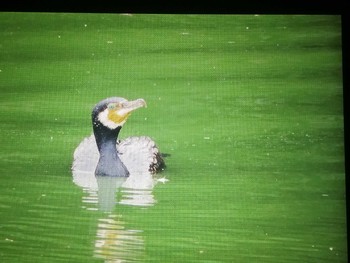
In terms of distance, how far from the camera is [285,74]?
120 inches

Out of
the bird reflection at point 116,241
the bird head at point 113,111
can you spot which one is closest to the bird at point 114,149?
the bird head at point 113,111

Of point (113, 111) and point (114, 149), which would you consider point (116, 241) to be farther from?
point (113, 111)

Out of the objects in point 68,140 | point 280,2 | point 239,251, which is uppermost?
point 280,2

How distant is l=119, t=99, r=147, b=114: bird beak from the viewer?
297 centimetres

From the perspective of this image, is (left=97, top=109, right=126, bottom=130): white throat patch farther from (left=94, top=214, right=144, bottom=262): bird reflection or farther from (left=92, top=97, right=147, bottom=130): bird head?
(left=94, top=214, right=144, bottom=262): bird reflection

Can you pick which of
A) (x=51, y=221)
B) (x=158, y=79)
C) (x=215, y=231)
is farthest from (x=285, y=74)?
(x=51, y=221)

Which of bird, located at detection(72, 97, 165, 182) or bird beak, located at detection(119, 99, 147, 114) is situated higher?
bird beak, located at detection(119, 99, 147, 114)

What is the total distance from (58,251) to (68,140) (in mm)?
451

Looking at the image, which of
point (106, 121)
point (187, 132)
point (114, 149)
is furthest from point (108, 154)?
point (187, 132)

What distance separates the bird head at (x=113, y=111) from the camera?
9.70 feet

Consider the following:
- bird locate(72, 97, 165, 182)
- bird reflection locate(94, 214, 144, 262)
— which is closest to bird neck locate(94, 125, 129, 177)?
bird locate(72, 97, 165, 182)

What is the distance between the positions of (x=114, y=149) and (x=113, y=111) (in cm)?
15

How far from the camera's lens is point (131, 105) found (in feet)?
9.75

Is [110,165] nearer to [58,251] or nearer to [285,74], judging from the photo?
[58,251]
